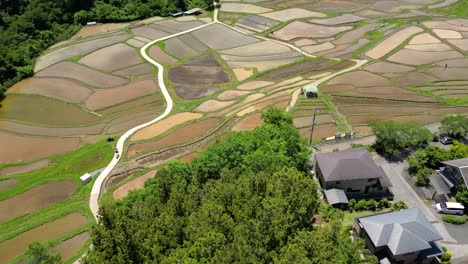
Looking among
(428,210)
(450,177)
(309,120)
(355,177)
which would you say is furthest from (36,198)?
(450,177)

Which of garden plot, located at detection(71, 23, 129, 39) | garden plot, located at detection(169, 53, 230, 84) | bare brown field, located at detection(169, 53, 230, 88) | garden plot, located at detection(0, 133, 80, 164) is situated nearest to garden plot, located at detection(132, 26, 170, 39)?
garden plot, located at detection(71, 23, 129, 39)

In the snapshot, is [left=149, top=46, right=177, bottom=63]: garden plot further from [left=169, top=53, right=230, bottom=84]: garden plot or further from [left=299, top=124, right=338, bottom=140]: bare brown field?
[left=299, top=124, right=338, bottom=140]: bare brown field

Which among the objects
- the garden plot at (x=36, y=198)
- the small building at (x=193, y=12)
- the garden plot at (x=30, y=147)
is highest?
the small building at (x=193, y=12)

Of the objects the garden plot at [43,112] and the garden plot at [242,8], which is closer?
the garden plot at [43,112]

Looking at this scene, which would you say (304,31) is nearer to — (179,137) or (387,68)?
(387,68)

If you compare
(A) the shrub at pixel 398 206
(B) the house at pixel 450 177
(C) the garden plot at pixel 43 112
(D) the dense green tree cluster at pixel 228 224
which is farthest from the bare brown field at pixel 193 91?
(B) the house at pixel 450 177

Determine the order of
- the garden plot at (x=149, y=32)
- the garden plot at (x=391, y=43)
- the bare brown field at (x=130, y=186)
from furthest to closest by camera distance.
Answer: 1. the garden plot at (x=149, y=32)
2. the garden plot at (x=391, y=43)
3. the bare brown field at (x=130, y=186)

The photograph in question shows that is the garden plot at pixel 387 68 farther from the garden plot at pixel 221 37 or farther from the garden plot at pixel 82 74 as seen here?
the garden plot at pixel 82 74

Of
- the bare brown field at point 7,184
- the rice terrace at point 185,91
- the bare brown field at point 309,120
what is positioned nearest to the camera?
the rice terrace at point 185,91
